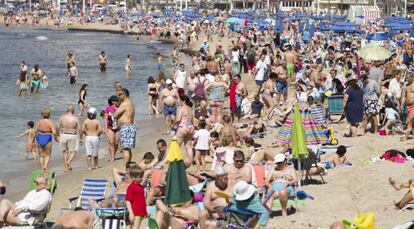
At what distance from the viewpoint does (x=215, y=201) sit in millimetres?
9484

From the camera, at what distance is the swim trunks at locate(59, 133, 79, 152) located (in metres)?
14.9

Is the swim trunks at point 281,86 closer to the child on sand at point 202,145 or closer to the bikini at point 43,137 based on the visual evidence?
the child on sand at point 202,145

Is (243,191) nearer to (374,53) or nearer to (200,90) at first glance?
(200,90)

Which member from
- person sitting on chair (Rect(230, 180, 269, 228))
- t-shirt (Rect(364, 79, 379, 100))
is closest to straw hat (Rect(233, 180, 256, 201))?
person sitting on chair (Rect(230, 180, 269, 228))

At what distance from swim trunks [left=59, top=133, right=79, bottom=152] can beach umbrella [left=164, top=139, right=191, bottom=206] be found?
5.26 meters

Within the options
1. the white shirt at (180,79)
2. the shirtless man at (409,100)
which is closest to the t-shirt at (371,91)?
the shirtless man at (409,100)

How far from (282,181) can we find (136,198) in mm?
1918

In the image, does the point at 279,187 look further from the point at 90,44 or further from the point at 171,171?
the point at 90,44

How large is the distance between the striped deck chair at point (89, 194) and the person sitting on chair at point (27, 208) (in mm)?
1003

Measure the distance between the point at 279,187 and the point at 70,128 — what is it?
5471 millimetres

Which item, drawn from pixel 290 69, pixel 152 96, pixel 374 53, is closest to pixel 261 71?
pixel 290 69

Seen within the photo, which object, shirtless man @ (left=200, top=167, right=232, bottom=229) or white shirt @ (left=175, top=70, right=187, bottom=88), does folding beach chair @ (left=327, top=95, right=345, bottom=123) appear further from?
shirtless man @ (left=200, top=167, right=232, bottom=229)

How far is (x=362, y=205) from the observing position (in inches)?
434

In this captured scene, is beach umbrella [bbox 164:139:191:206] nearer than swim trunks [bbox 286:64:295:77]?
Yes
